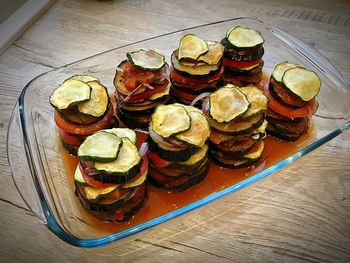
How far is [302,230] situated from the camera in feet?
6.27

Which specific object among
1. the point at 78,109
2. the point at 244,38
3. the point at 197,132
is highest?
the point at 244,38

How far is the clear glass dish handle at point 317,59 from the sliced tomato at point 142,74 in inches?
38.9

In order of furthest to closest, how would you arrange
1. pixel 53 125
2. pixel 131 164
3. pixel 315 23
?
pixel 315 23
pixel 53 125
pixel 131 164

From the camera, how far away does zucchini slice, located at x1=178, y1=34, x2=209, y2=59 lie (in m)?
2.21

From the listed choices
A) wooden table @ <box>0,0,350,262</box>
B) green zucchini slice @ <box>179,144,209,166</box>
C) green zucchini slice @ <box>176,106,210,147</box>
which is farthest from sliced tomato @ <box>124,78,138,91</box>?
wooden table @ <box>0,0,350,262</box>

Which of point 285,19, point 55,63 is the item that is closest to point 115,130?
point 55,63

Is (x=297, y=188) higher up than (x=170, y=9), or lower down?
lower down

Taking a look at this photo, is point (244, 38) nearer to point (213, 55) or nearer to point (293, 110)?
point (213, 55)

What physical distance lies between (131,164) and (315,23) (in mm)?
2241

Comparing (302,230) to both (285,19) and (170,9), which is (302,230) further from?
(170,9)

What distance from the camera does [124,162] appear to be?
167 cm

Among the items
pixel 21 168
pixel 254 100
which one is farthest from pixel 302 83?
pixel 21 168

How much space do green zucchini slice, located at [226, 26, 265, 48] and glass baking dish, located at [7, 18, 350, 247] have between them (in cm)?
38

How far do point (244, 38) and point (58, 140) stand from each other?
120cm
